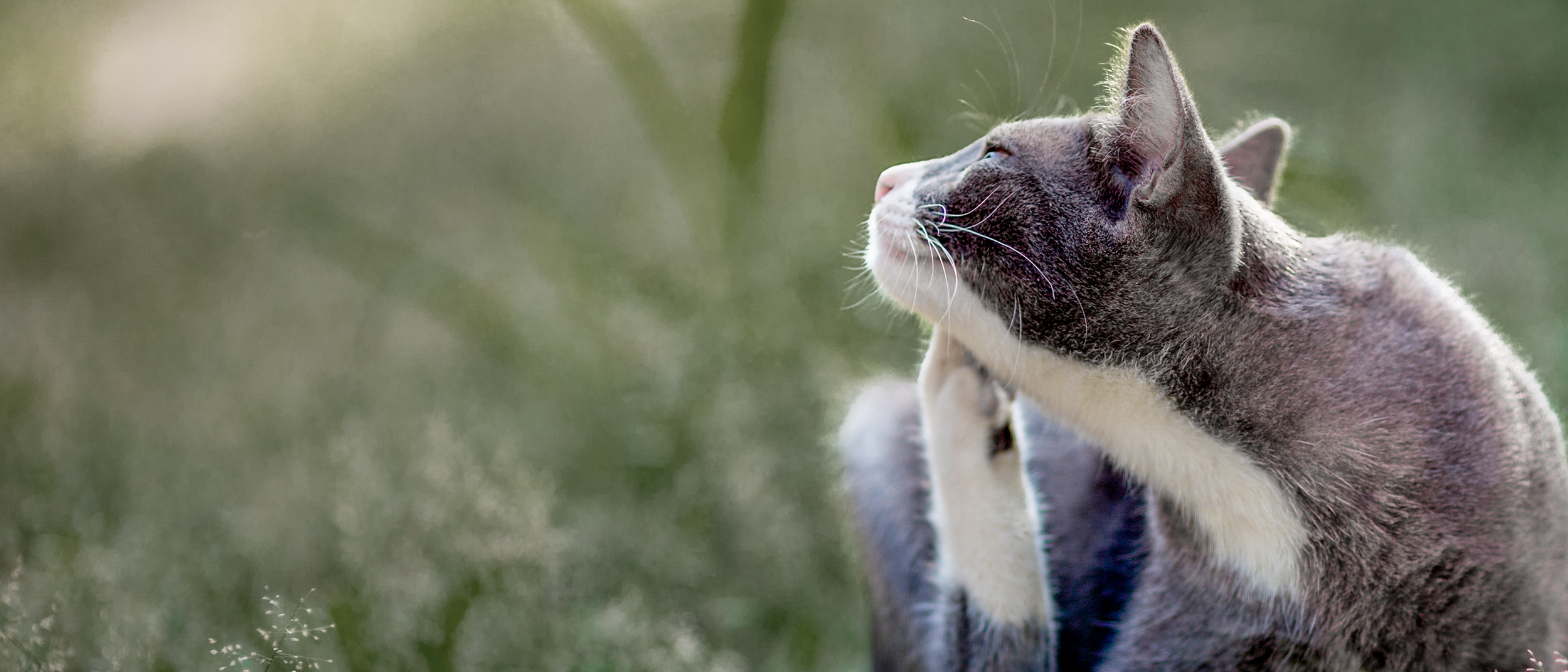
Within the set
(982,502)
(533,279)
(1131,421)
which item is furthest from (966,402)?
(533,279)

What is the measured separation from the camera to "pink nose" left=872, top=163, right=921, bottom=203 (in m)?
1.94

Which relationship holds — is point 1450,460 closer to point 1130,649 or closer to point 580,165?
point 1130,649

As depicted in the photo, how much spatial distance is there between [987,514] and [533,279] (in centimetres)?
240

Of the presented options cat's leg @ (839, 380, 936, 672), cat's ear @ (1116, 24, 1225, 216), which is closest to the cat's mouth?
cat's ear @ (1116, 24, 1225, 216)

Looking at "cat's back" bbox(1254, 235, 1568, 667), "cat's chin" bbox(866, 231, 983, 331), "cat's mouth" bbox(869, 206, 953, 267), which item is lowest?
"cat's back" bbox(1254, 235, 1568, 667)

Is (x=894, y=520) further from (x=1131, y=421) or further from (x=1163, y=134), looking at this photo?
(x=1163, y=134)

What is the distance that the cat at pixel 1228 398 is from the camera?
1.58 metres

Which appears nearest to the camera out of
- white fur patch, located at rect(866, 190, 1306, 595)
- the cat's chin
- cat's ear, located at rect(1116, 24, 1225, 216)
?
cat's ear, located at rect(1116, 24, 1225, 216)

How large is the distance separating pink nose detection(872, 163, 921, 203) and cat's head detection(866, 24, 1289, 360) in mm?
25

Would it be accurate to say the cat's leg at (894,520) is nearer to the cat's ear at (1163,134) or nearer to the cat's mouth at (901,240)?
the cat's mouth at (901,240)

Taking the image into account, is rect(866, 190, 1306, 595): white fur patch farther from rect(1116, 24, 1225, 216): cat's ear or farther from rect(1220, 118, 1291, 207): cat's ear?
rect(1220, 118, 1291, 207): cat's ear

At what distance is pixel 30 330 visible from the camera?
3070mm

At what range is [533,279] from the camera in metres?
3.90

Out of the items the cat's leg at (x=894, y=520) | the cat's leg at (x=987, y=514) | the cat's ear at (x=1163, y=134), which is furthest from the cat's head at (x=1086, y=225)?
the cat's leg at (x=894, y=520)
